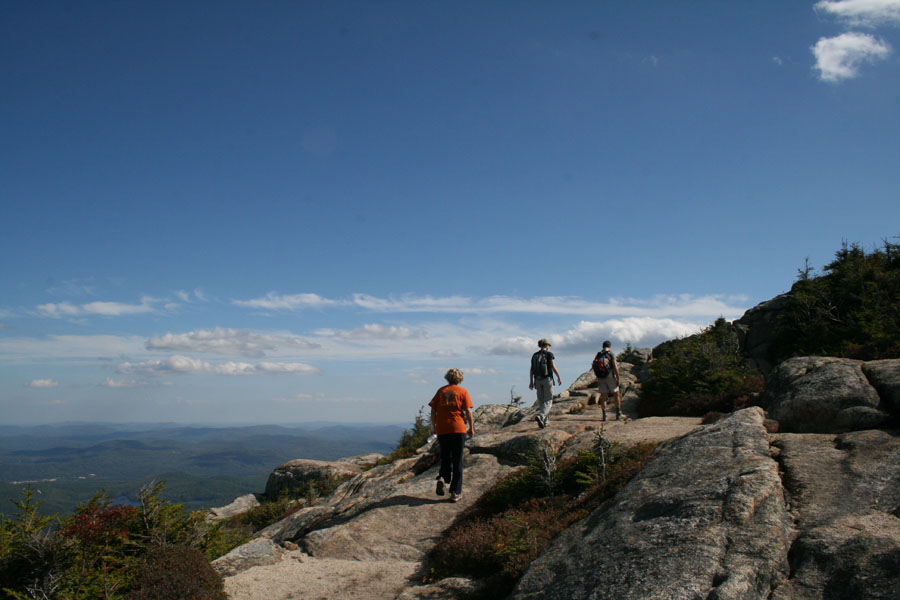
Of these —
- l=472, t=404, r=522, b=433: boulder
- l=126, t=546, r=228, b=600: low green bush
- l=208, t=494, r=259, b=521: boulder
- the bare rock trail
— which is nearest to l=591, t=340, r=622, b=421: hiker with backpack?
the bare rock trail

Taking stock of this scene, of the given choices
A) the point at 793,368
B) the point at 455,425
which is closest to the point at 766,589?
the point at 455,425

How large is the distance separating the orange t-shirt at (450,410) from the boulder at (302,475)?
16255 mm

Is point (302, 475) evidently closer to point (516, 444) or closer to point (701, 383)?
point (516, 444)

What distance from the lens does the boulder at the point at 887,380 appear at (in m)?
9.33

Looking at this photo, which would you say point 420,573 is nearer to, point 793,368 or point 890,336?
point 793,368

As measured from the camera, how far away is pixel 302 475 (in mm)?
27562

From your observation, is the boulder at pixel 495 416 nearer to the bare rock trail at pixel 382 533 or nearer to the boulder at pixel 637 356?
the bare rock trail at pixel 382 533

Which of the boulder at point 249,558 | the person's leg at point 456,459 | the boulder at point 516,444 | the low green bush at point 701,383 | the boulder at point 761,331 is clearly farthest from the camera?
the boulder at point 761,331

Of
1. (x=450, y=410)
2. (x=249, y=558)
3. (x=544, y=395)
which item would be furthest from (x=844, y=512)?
(x=544, y=395)

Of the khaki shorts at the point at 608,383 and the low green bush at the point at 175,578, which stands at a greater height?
the khaki shorts at the point at 608,383

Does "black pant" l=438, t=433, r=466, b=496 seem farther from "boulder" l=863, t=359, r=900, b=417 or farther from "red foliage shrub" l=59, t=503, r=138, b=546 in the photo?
"boulder" l=863, t=359, r=900, b=417

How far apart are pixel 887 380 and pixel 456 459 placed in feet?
29.7

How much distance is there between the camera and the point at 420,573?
8.94 m

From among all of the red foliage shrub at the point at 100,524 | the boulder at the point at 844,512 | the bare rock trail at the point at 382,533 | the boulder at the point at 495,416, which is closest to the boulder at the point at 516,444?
the bare rock trail at the point at 382,533
